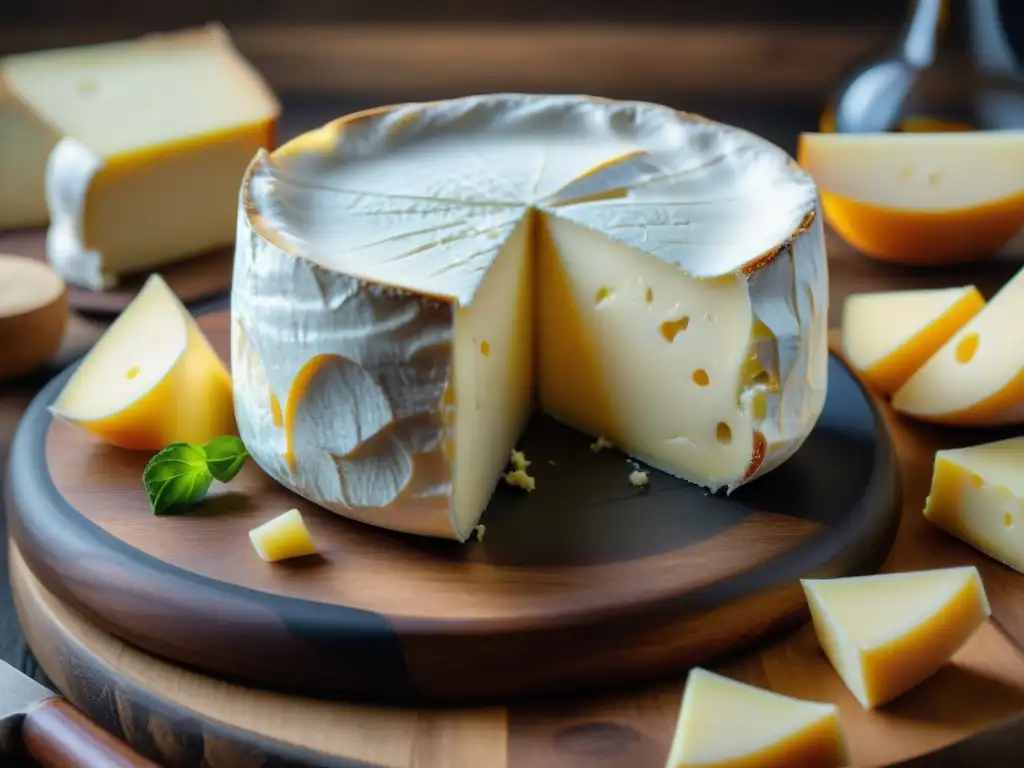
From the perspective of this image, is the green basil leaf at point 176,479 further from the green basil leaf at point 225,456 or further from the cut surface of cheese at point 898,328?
the cut surface of cheese at point 898,328

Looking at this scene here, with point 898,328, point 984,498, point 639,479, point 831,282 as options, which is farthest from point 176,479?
point 831,282

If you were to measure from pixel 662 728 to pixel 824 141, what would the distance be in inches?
57.3

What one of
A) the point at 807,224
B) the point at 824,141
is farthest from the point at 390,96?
the point at 807,224

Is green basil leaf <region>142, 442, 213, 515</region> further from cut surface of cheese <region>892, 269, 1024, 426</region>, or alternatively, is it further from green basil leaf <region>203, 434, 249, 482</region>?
cut surface of cheese <region>892, 269, 1024, 426</region>

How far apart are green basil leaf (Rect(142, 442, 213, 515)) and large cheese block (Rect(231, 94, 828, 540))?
91 mm

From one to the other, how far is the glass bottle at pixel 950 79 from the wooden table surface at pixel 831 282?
0.29 m

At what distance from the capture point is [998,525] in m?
1.76

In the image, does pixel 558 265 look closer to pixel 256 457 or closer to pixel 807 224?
pixel 807 224

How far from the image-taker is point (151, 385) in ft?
6.26

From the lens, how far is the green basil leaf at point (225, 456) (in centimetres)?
186

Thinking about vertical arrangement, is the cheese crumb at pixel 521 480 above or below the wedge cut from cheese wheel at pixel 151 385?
below

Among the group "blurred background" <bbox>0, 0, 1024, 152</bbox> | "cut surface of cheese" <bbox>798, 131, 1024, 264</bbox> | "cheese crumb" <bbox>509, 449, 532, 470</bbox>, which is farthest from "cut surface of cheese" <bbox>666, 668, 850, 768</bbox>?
"blurred background" <bbox>0, 0, 1024, 152</bbox>

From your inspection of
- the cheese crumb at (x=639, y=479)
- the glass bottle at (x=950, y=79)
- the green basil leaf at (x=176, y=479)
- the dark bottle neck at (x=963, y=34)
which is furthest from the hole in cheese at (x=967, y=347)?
the green basil leaf at (x=176, y=479)

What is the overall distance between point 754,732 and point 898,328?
1.00 m
